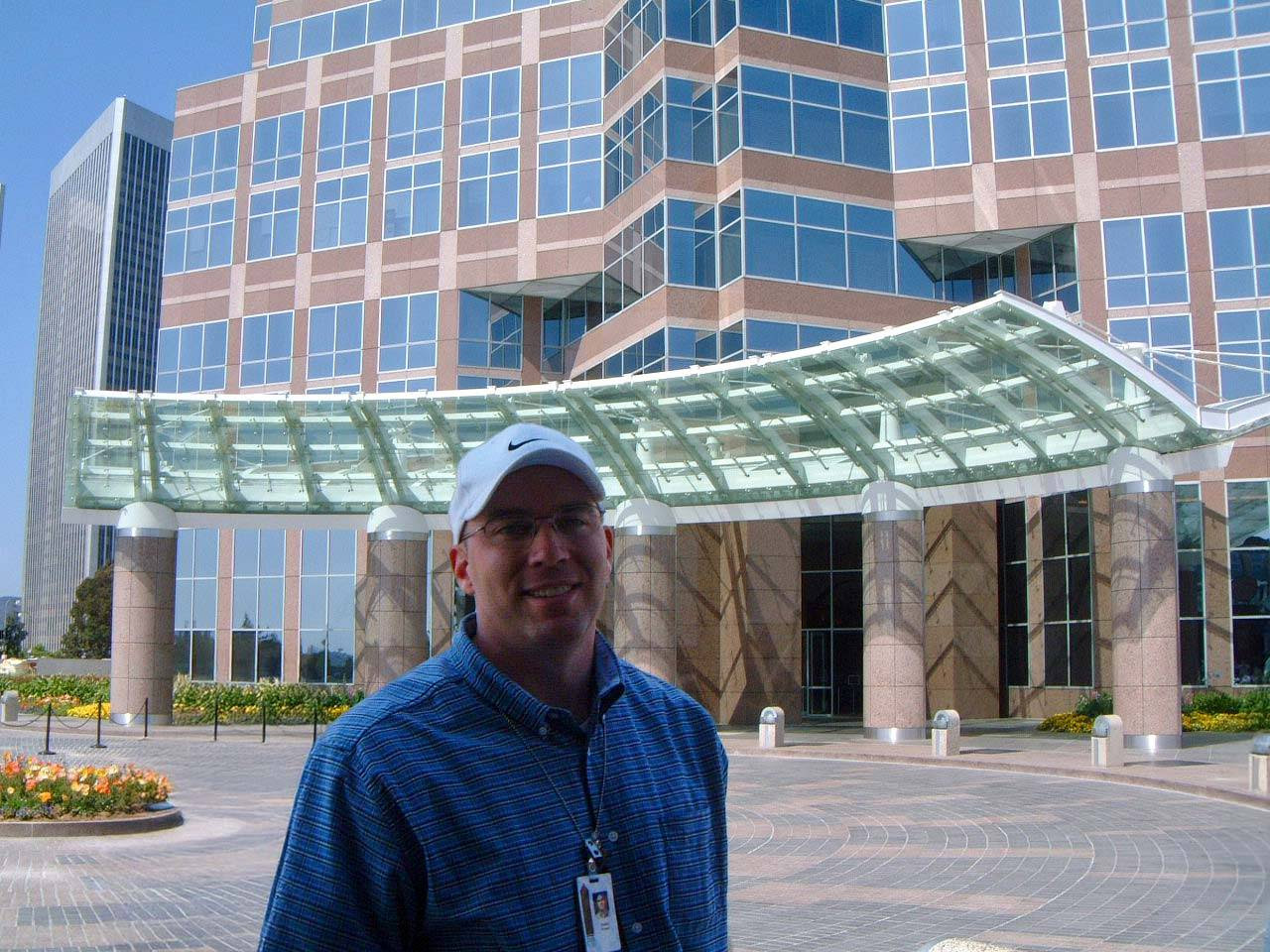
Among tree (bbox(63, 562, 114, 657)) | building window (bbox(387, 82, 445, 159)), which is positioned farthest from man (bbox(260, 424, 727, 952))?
tree (bbox(63, 562, 114, 657))

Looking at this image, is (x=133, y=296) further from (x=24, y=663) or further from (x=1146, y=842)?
(x=1146, y=842)

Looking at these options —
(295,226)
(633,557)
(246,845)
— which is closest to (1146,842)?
(246,845)

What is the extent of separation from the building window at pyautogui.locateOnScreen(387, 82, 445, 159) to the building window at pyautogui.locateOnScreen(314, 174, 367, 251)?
1.82m

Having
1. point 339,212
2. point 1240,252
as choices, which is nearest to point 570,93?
point 339,212

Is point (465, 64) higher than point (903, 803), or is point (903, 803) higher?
point (465, 64)

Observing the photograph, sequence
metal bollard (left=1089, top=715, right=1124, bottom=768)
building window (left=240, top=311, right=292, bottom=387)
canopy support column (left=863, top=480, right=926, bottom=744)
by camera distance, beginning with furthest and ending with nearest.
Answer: building window (left=240, top=311, right=292, bottom=387), canopy support column (left=863, top=480, right=926, bottom=744), metal bollard (left=1089, top=715, right=1124, bottom=768)

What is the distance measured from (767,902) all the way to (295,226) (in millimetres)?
41123

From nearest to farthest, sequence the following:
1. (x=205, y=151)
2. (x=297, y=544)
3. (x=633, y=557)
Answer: (x=633, y=557) → (x=297, y=544) → (x=205, y=151)

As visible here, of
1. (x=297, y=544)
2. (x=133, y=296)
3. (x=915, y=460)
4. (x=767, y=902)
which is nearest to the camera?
(x=767, y=902)

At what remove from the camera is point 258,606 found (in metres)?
46.2

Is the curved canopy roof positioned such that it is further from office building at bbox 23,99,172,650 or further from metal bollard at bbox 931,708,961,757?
office building at bbox 23,99,172,650

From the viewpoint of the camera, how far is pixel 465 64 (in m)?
46.1

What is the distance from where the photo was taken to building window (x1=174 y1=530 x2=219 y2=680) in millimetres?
46781

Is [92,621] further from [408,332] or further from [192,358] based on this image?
[408,332]
